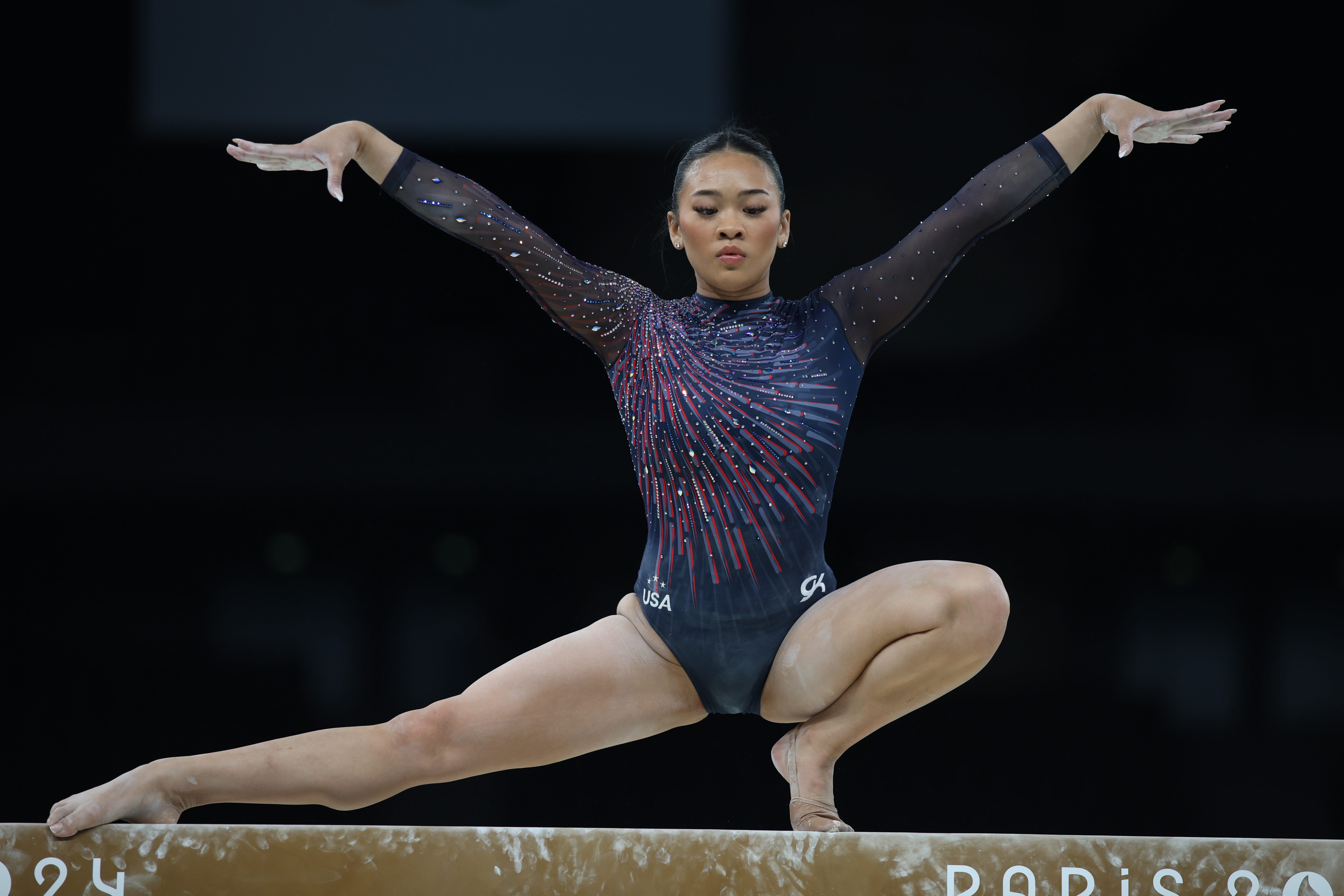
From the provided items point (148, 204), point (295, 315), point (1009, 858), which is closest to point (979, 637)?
point (1009, 858)

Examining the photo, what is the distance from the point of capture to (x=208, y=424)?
3480mm

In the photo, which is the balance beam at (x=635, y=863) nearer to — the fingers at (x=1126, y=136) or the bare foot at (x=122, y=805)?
the bare foot at (x=122, y=805)

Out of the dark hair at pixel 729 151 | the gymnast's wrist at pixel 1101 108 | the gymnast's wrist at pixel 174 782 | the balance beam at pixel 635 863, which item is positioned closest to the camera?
the balance beam at pixel 635 863

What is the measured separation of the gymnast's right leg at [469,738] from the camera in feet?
7.31

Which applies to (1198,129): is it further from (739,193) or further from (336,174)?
(336,174)

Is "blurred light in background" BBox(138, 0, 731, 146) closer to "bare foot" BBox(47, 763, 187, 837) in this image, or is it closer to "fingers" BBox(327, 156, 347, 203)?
"fingers" BBox(327, 156, 347, 203)

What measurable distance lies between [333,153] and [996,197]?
124 centimetres

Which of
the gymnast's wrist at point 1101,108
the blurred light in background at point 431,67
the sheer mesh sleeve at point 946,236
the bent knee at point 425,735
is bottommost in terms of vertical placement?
the bent knee at point 425,735

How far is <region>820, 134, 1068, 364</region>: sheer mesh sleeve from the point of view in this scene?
2383 mm

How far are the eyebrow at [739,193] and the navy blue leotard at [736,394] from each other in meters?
0.21

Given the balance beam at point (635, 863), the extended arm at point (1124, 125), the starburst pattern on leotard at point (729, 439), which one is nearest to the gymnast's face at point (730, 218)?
the starburst pattern on leotard at point (729, 439)

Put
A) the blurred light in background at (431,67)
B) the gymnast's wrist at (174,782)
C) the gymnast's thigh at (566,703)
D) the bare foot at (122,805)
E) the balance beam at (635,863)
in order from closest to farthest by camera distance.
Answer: the balance beam at (635,863), the bare foot at (122,805), the gymnast's wrist at (174,782), the gymnast's thigh at (566,703), the blurred light in background at (431,67)

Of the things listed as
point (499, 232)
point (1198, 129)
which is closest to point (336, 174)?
point (499, 232)

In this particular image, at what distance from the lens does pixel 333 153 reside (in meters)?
2.41
